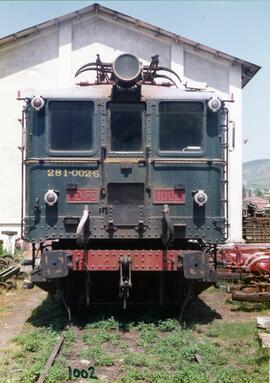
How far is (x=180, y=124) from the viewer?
7.55 meters

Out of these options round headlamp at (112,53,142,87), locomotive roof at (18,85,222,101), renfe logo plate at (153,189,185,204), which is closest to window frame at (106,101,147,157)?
locomotive roof at (18,85,222,101)

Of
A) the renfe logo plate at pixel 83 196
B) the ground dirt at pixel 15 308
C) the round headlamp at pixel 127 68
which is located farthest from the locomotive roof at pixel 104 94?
the ground dirt at pixel 15 308

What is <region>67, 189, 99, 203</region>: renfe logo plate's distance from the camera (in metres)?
7.41

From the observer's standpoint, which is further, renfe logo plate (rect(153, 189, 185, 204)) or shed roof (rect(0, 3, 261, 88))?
shed roof (rect(0, 3, 261, 88))

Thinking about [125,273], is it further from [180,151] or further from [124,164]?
[180,151]

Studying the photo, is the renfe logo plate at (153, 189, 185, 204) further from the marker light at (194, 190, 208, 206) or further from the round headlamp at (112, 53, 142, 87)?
the round headlamp at (112, 53, 142, 87)

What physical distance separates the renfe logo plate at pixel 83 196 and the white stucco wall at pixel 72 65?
39.1 ft

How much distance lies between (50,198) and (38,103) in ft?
4.61

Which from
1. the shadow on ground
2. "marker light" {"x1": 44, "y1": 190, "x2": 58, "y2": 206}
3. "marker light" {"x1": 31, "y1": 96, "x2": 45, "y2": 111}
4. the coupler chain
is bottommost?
the shadow on ground

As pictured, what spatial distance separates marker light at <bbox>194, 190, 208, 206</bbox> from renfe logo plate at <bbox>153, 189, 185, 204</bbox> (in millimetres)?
214

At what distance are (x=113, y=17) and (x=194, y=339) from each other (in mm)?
15503

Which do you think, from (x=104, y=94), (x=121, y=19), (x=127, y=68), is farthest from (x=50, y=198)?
(x=121, y=19)

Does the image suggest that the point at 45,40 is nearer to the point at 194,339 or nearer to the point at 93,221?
the point at 93,221

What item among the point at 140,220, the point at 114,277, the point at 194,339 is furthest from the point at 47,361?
the point at 114,277
